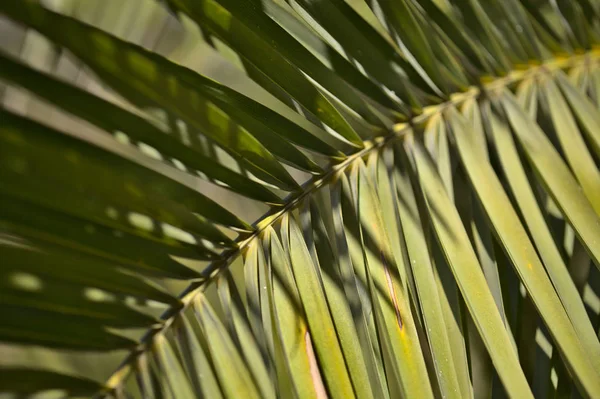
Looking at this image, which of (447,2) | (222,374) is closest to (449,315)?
(222,374)

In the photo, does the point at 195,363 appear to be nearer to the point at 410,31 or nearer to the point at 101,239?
the point at 101,239

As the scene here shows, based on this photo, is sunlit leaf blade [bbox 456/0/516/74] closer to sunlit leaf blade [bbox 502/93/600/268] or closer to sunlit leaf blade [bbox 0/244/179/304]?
sunlit leaf blade [bbox 502/93/600/268]

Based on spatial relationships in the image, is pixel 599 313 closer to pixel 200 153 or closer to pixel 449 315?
pixel 449 315

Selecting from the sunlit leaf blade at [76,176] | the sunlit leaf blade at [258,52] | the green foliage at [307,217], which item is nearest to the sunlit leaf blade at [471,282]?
the green foliage at [307,217]

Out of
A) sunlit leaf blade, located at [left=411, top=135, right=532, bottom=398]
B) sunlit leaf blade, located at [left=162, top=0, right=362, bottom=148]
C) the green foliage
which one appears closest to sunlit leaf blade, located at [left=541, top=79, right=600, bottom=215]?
the green foliage

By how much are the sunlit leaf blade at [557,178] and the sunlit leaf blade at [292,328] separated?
25 centimetres

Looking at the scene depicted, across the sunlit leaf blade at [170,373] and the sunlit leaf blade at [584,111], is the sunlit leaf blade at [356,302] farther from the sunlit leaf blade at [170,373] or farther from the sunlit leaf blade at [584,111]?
the sunlit leaf blade at [584,111]

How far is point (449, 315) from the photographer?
18.7 inches

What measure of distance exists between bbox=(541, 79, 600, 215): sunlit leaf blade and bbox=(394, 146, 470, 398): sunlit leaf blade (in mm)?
162

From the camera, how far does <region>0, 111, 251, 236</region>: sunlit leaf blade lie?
32cm

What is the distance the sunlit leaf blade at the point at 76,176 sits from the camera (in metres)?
0.32

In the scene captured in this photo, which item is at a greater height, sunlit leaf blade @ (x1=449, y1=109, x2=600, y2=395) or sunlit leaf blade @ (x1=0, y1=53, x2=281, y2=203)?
sunlit leaf blade @ (x1=0, y1=53, x2=281, y2=203)

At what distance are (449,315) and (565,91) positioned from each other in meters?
0.29

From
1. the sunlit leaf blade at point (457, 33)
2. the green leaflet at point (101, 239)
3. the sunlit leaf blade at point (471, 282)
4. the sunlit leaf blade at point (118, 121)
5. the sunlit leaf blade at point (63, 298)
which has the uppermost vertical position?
the sunlit leaf blade at point (457, 33)
